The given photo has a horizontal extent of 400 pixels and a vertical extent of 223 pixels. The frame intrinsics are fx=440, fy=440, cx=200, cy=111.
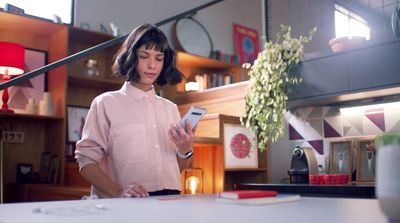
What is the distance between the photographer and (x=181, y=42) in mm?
5184

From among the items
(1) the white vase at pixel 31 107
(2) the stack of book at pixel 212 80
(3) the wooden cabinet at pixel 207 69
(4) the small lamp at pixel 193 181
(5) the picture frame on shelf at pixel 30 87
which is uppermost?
(3) the wooden cabinet at pixel 207 69

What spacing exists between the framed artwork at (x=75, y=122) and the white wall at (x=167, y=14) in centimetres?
93

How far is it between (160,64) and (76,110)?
2.55 metres

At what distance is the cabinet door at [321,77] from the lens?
8.32 ft

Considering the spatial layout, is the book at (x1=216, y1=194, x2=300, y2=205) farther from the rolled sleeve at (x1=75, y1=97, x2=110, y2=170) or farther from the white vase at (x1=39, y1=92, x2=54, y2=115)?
the white vase at (x1=39, y1=92, x2=54, y2=115)

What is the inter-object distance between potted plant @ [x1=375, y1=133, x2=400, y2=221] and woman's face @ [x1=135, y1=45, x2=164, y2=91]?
3.52 feet

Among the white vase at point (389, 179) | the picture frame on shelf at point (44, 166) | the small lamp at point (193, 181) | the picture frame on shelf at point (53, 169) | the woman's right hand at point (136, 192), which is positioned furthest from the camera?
the picture frame on shelf at point (44, 166)

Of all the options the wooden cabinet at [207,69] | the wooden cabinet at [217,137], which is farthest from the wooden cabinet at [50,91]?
the wooden cabinet at [207,69]

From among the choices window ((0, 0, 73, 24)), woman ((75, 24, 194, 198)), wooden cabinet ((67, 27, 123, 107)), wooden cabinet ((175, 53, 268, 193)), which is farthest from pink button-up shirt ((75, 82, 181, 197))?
window ((0, 0, 73, 24))

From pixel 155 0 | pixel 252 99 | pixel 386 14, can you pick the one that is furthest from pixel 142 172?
pixel 155 0

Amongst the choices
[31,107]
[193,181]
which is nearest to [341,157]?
[193,181]

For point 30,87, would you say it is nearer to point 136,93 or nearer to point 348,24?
point 136,93

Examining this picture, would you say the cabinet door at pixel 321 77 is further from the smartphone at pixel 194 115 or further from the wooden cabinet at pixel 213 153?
the smartphone at pixel 194 115

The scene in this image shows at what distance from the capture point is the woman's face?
5.15ft
